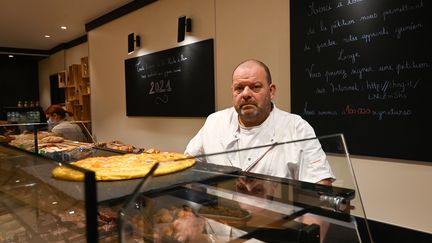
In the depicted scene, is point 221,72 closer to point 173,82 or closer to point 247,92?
point 173,82

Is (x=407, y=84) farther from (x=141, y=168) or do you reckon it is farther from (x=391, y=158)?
(x=141, y=168)

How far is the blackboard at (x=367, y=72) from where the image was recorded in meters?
2.04

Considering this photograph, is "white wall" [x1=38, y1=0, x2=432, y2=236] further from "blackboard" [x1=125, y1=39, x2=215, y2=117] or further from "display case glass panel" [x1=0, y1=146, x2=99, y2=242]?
"display case glass panel" [x1=0, y1=146, x2=99, y2=242]

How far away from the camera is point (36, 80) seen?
882cm

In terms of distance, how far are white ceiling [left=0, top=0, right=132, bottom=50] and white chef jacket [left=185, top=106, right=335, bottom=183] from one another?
3526 mm

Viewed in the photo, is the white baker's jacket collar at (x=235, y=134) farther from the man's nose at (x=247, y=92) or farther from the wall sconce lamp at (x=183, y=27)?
the wall sconce lamp at (x=183, y=27)

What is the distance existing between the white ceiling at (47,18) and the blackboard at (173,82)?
1.00 m

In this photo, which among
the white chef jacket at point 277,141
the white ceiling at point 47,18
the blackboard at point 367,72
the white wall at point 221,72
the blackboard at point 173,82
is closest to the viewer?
the white chef jacket at point 277,141

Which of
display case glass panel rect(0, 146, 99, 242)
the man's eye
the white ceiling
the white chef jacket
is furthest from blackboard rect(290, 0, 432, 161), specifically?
the white ceiling

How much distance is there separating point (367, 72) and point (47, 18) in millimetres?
4952

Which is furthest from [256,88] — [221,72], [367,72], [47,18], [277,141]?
[47,18]

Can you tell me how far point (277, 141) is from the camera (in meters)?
1.68

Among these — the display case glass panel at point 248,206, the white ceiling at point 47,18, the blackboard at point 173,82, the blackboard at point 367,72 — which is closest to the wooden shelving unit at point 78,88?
the white ceiling at point 47,18

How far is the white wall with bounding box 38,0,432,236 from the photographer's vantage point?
2.19m
